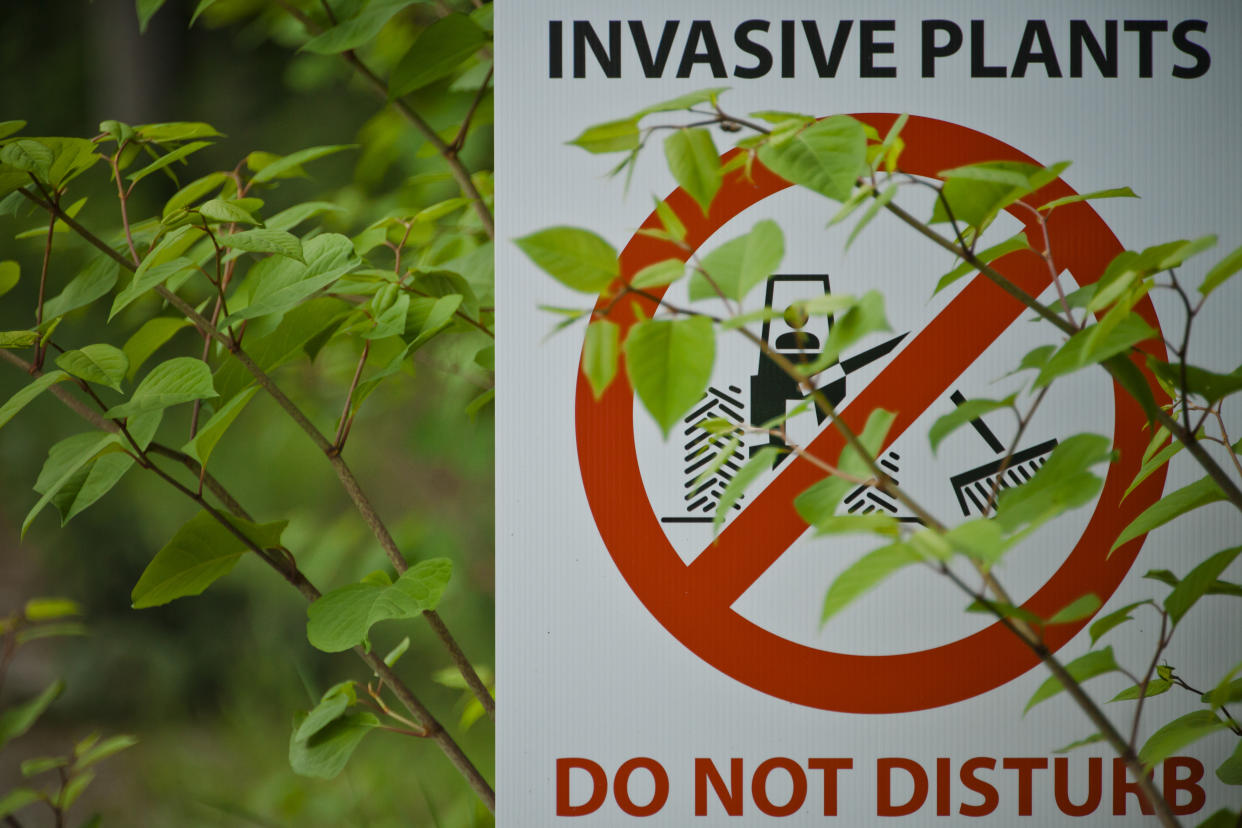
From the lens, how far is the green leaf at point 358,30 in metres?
0.61

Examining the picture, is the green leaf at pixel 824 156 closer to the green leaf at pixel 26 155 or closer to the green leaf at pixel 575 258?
the green leaf at pixel 575 258

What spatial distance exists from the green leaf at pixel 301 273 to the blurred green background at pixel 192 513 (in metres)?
0.80

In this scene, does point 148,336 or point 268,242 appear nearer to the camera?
point 268,242

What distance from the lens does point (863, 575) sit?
322 mm

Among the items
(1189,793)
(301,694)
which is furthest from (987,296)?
(301,694)

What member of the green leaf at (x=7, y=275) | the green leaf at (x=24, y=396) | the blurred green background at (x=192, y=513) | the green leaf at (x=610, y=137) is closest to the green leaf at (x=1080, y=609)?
the green leaf at (x=610, y=137)

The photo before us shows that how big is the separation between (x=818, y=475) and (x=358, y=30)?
0.45 meters

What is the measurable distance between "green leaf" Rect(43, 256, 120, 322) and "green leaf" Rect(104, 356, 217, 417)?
103mm

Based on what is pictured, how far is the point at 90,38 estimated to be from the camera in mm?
1770

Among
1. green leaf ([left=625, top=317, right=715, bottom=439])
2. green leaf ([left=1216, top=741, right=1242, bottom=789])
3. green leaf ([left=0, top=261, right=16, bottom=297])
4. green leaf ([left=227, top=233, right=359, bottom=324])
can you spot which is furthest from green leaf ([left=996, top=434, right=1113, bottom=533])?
green leaf ([left=0, top=261, right=16, bottom=297])

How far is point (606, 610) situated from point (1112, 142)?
17.8 inches

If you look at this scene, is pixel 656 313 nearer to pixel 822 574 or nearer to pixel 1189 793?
pixel 822 574

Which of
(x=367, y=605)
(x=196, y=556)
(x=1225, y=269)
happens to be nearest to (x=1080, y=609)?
(x=1225, y=269)

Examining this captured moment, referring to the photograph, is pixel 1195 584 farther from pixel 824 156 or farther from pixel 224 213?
pixel 224 213
